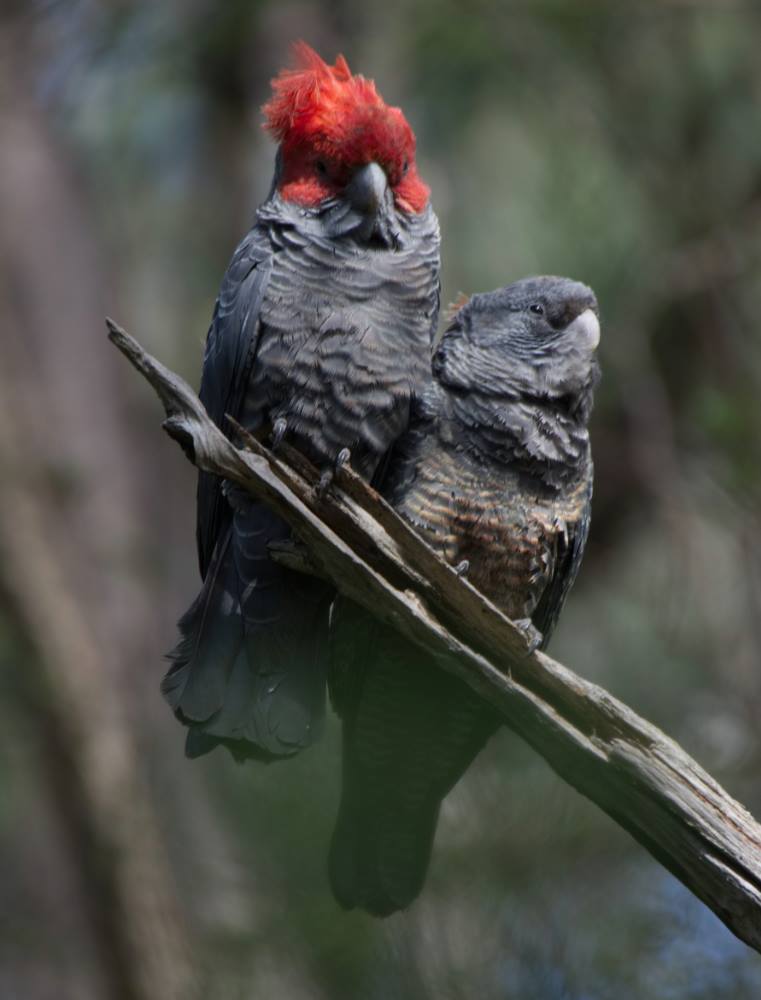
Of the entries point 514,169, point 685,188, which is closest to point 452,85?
point 514,169

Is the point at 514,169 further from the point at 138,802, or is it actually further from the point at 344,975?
the point at 344,975

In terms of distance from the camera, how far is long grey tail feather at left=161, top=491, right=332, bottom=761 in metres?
3.51

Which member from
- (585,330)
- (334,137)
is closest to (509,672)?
(585,330)

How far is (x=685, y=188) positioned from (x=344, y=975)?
13.9ft

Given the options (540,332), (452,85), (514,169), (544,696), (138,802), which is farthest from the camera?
(514,169)

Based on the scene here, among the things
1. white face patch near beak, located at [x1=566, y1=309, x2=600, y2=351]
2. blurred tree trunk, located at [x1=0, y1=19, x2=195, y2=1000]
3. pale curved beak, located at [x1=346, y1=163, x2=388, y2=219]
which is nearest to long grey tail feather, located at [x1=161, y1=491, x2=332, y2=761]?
pale curved beak, located at [x1=346, y1=163, x2=388, y2=219]

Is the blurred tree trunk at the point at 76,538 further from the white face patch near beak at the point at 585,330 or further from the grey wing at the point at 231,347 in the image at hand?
the white face patch near beak at the point at 585,330

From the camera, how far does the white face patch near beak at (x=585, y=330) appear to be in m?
3.66

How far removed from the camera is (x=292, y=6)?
8.15 meters

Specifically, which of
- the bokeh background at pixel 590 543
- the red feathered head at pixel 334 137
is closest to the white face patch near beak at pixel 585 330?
the red feathered head at pixel 334 137

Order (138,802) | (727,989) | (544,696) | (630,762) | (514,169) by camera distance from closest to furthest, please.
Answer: (630,762) → (544,696) → (727,989) → (138,802) → (514,169)

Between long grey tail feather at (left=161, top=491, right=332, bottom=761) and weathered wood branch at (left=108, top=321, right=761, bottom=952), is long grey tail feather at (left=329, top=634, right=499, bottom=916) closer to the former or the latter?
long grey tail feather at (left=161, top=491, right=332, bottom=761)

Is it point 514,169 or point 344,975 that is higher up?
point 514,169

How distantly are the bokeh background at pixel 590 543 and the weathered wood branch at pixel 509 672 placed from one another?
175cm
